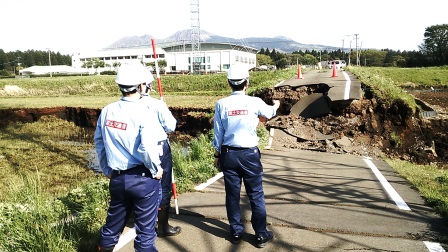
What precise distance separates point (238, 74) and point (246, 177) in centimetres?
114

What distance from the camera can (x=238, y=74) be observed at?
4016 millimetres

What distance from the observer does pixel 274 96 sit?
14000 millimetres

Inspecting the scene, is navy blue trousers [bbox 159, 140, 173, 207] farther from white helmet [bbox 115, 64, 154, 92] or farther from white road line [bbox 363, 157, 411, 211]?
white road line [bbox 363, 157, 411, 211]

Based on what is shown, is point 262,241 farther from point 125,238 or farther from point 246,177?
point 125,238

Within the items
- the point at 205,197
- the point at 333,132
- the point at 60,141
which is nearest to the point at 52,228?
the point at 205,197

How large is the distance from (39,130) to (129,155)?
65.0 ft

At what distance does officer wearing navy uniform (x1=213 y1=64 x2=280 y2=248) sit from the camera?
13.2 ft

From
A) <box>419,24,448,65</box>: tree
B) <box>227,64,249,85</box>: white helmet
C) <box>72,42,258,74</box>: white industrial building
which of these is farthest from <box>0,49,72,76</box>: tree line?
<box>227,64,249,85</box>: white helmet

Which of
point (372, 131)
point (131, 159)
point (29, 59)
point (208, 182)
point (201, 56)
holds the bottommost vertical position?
point (208, 182)

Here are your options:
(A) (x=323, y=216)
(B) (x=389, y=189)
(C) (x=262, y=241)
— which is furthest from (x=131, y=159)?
(B) (x=389, y=189)

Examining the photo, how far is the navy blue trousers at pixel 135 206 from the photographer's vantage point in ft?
10.6

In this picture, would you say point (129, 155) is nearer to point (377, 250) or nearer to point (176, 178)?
point (377, 250)

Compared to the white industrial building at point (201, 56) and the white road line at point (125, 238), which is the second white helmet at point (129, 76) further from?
the white industrial building at point (201, 56)

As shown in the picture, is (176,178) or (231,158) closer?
(231,158)
